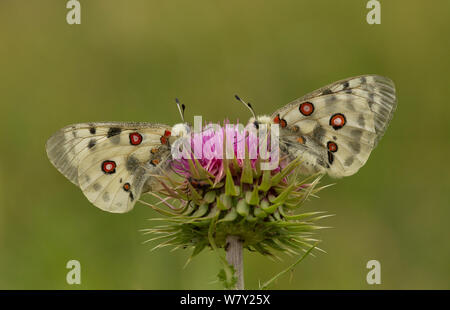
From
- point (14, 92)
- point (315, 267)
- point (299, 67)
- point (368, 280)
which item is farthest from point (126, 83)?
point (368, 280)

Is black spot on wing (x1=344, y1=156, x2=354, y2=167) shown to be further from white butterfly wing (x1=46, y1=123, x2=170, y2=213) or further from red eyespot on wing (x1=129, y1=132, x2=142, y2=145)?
red eyespot on wing (x1=129, y1=132, x2=142, y2=145)

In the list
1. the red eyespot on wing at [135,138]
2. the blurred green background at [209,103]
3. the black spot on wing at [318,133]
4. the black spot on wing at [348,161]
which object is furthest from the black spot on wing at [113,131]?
the blurred green background at [209,103]

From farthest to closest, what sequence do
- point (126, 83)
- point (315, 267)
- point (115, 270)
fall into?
point (126, 83) < point (315, 267) < point (115, 270)

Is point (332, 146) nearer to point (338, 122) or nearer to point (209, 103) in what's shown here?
point (338, 122)

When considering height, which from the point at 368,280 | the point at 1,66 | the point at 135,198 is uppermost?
the point at 1,66

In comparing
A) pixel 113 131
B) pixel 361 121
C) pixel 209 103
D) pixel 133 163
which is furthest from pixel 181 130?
pixel 209 103

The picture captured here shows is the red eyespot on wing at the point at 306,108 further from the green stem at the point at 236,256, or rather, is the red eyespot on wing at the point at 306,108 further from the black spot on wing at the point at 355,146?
the green stem at the point at 236,256

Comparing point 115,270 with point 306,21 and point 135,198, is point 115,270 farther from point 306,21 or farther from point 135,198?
point 306,21
